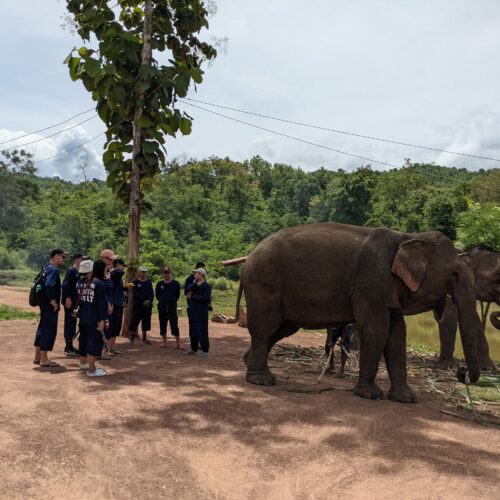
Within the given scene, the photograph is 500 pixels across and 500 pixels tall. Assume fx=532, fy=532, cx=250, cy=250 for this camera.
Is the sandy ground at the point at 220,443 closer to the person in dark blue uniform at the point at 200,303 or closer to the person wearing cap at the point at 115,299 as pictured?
the person in dark blue uniform at the point at 200,303

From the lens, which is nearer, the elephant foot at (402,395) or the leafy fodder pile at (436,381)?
the leafy fodder pile at (436,381)

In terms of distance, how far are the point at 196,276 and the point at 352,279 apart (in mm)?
3433

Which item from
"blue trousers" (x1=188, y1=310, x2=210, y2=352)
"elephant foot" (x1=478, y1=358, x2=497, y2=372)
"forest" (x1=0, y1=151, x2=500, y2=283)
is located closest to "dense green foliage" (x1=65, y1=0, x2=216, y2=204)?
"blue trousers" (x1=188, y1=310, x2=210, y2=352)

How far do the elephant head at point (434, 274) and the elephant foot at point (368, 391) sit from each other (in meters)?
1.36

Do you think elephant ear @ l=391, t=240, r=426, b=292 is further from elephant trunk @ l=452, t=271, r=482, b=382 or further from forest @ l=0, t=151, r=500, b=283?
forest @ l=0, t=151, r=500, b=283

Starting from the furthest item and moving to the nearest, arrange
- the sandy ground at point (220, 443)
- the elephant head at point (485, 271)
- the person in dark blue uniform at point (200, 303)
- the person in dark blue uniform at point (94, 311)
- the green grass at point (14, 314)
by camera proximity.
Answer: the green grass at point (14, 314)
the elephant head at point (485, 271)
the person in dark blue uniform at point (200, 303)
the person in dark blue uniform at point (94, 311)
the sandy ground at point (220, 443)

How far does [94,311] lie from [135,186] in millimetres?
5666

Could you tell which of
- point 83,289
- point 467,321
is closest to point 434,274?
point 467,321

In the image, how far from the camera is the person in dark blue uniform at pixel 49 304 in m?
8.14

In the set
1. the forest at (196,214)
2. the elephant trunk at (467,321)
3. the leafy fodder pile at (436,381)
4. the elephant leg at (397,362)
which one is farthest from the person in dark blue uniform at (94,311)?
Answer: the forest at (196,214)

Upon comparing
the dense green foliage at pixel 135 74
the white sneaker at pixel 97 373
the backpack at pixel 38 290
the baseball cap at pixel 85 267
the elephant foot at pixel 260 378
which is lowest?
the white sneaker at pixel 97 373

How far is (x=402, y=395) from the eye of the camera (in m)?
7.53

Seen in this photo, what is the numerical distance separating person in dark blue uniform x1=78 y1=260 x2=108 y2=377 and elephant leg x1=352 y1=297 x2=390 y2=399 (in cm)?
375

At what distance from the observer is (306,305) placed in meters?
8.09
